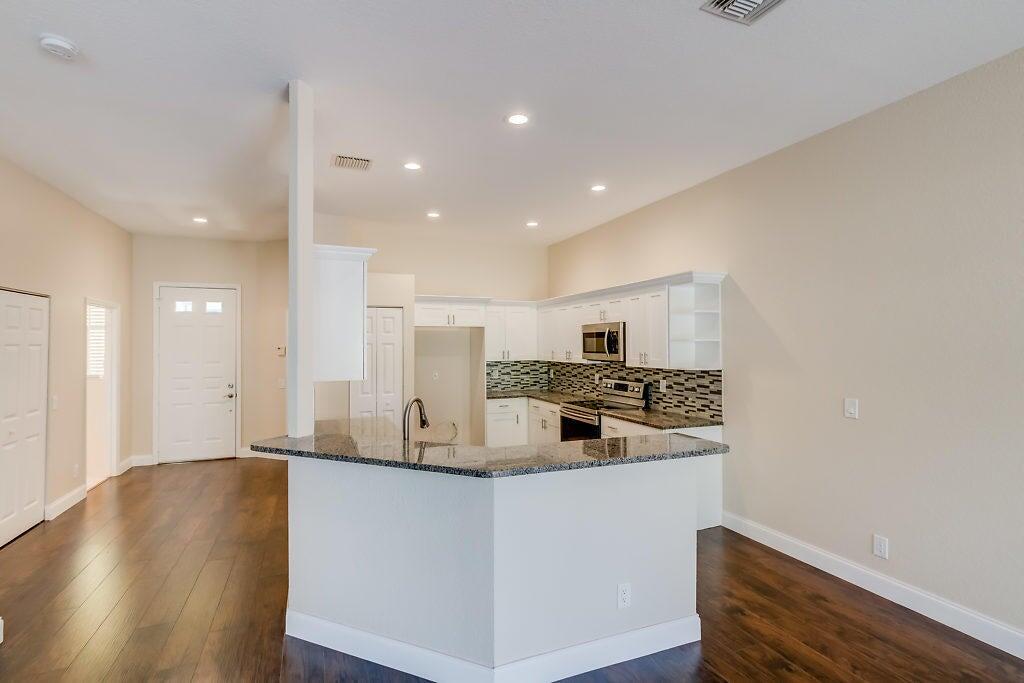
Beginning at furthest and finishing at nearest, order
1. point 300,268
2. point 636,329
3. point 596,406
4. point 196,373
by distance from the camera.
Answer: point 196,373, point 596,406, point 636,329, point 300,268

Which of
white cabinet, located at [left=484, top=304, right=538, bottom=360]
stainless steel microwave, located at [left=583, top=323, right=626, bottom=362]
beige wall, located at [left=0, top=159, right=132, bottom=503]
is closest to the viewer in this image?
beige wall, located at [left=0, top=159, right=132, bottom=503]

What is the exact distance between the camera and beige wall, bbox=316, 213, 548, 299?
6.46 m

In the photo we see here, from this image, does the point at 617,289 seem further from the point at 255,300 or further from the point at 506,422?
the point at 255,300

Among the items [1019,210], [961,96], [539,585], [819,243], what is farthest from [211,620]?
[961,96]

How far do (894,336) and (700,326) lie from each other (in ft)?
4.91

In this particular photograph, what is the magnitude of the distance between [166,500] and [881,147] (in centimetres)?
658

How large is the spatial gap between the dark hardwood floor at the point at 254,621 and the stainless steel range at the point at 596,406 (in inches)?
56.9

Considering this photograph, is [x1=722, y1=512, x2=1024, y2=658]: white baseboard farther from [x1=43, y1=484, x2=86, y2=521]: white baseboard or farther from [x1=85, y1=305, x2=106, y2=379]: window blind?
[x1=85, y1=305, x2=106, y2=379]: window blind

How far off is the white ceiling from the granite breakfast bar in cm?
193

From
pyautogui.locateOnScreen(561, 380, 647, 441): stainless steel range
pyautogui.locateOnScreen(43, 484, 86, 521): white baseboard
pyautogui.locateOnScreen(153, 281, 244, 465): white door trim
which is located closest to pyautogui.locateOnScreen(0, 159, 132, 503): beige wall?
pyautogui.locateOnScreen(43, 484, 86, 521): white baseboard

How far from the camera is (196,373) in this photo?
22.4ft

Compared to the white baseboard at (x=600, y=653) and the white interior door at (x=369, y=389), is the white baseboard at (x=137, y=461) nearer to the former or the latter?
the white interior door at (x=369, y=389)

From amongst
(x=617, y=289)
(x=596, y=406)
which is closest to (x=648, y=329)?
(x=617, y=289)

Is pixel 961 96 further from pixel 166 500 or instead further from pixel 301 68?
pixel 166 500
